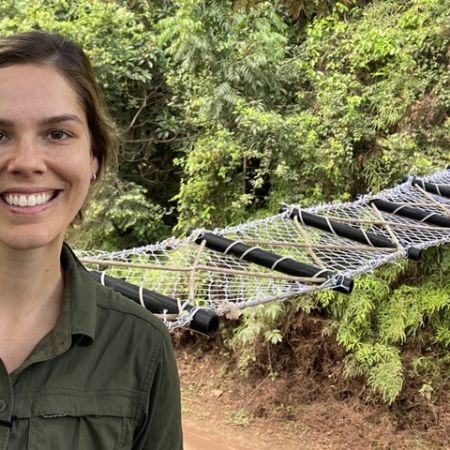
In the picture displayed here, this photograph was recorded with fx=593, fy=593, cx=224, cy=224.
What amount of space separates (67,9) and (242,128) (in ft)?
5.74

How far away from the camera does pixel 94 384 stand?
608 mm

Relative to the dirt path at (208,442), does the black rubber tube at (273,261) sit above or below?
above

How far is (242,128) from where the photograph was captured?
375cm

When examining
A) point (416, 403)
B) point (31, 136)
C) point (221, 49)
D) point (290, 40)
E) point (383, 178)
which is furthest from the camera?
point (290, 40)

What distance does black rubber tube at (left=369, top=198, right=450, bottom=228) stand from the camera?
7.84 feet

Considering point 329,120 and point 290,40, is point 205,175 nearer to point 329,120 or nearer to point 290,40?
point 329,120

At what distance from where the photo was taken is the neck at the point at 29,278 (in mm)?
617

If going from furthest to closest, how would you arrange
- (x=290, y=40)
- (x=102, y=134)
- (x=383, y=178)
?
(x=290, y=40), (x=383, y=178), (x=102, y=134)

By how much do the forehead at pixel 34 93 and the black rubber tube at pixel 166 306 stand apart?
2.37 ft

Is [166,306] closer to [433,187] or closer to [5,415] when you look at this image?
[5,415]

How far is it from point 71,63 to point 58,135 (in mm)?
94

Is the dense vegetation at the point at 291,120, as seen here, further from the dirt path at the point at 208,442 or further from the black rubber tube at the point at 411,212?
the black rubber tube at the point at 411,212

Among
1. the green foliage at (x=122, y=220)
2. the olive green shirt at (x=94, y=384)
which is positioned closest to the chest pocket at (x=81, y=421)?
the olive green shirt at (x=94, y=384)

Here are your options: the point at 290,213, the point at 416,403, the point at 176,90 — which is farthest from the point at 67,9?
the point at 416,403
